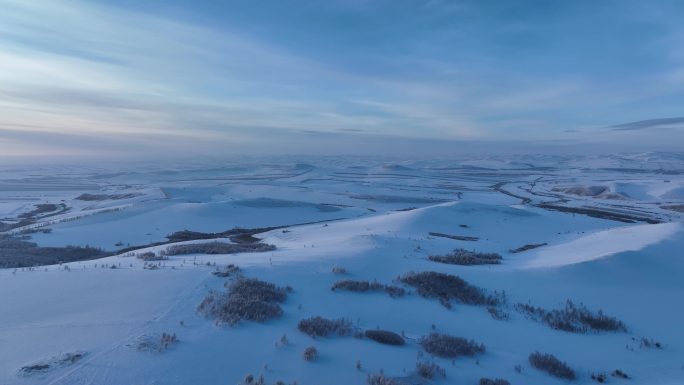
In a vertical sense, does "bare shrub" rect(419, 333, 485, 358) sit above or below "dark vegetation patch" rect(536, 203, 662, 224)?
above

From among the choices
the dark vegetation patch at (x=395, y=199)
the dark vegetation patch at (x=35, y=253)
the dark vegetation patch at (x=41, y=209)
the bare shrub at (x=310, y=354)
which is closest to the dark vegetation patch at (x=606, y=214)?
the dark vegetation patch at (x=395, y=199)

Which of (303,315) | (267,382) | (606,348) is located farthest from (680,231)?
(267,382)

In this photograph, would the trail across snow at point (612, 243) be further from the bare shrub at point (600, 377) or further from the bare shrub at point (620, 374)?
the bare shrub at point (600, 377)

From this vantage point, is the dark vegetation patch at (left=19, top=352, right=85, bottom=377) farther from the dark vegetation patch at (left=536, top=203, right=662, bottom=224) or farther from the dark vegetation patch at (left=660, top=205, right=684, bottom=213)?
the dark vegetation patch at (left=660, top=205, right=684, bottom=213)

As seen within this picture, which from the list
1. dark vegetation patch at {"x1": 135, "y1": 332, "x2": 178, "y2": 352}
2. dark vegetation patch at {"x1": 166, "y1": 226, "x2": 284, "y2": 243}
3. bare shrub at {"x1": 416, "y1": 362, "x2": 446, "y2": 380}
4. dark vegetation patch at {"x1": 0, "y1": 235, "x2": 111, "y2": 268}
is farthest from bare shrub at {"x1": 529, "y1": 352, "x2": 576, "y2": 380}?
dark vegetation patch at {"x1": 166, "y1": 226, "x2": 284, "y2": 243}

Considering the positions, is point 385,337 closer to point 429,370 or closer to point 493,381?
point 429,370

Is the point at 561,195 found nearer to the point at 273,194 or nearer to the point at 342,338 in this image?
the point at 273,194
